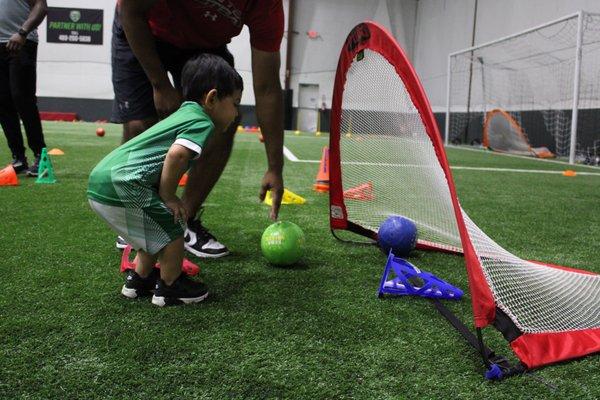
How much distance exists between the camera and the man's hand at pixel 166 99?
→ 2047 millimetres

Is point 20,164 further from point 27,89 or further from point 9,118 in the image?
point 27,89

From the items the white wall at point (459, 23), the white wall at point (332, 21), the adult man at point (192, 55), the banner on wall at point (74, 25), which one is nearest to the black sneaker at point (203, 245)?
the adult man at point (192, 55)

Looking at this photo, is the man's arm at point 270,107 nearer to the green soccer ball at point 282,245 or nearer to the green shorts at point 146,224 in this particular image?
the green soccer ball at point 282,245

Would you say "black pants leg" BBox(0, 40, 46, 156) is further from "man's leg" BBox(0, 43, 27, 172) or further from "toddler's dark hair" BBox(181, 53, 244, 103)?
"toddler's dark hair" BBox(181, 53, 244, 103)

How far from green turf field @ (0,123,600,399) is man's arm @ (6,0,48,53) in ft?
6.44

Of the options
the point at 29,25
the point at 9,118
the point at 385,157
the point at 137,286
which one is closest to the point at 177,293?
the point at 137,286

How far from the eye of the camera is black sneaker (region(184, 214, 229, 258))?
2.39 metres

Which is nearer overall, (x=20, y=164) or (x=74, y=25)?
(x=20, y=164)

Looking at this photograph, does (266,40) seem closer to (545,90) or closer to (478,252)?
(478,252)

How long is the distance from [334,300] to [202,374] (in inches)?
26.7

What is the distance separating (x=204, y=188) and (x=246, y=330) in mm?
1087

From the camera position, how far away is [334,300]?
6.09 ft

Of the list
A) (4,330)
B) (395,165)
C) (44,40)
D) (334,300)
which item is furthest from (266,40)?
(44,40)

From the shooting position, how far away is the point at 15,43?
4238 mm
